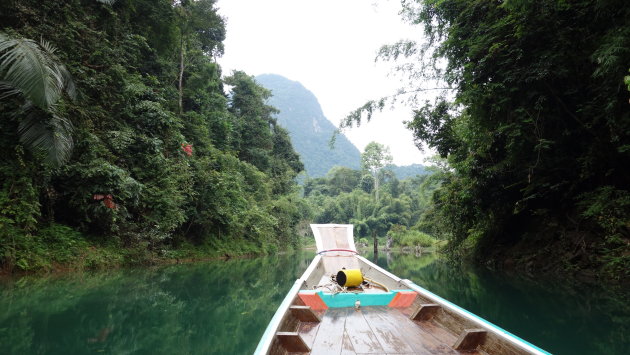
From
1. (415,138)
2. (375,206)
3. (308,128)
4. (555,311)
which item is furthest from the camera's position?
(308,128)

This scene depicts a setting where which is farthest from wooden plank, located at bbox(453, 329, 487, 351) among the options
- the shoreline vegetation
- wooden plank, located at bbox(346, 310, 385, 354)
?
the shoreline vegetation

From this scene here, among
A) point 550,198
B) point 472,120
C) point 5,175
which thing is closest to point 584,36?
point 472,120

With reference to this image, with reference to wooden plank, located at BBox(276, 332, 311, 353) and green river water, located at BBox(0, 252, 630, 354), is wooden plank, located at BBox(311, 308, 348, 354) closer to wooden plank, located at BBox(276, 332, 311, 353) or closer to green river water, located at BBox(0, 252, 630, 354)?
wooden plank, located at BBox(276, 332, 311, 353)

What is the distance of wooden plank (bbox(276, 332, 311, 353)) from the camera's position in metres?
1.98

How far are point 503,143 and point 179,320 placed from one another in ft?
25.1

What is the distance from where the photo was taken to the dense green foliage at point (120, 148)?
6758mm

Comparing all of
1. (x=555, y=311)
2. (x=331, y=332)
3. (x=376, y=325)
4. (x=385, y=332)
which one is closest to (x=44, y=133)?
(x=331, y=332)

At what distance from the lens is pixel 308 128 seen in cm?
11888

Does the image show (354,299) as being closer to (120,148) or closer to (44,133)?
(44,133)

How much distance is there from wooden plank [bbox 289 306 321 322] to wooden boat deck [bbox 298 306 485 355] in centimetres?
4

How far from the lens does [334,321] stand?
2.75 meters

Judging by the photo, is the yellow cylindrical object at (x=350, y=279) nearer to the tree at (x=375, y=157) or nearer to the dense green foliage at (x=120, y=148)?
the dense green foliage at (x=120, y=148)

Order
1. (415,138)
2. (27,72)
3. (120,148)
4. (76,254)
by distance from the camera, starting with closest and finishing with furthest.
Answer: (27,72) < (76,254) < (120,148) < (415,138)

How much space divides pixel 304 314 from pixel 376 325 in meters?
0.53
